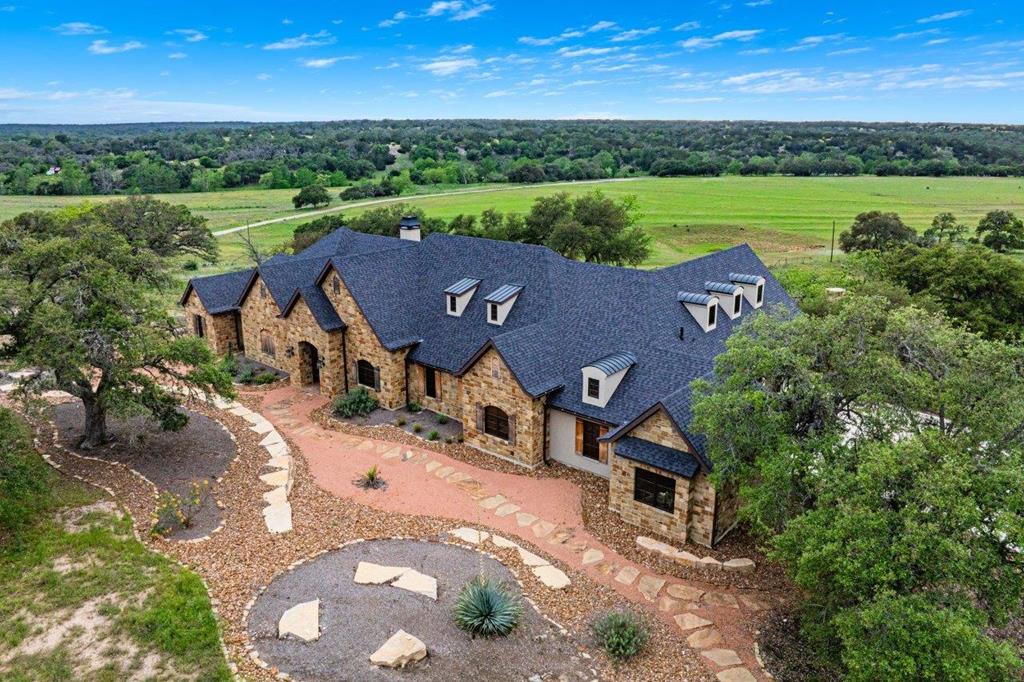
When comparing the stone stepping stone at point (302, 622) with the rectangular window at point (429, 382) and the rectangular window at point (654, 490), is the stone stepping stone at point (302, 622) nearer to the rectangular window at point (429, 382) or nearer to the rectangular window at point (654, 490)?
the rectangular window at point (654, 490)

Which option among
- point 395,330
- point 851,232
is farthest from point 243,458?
point 851,232

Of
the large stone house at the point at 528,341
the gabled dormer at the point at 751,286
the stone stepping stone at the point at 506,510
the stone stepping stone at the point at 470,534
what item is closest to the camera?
the stone stepping stone at the point at 470,534

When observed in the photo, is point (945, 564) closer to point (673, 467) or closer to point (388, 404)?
point (673, 467)

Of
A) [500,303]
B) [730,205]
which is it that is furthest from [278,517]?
[730,205]

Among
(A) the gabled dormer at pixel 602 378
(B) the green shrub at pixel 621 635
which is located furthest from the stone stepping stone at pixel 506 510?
(B) the green shrub at pixel 621 635

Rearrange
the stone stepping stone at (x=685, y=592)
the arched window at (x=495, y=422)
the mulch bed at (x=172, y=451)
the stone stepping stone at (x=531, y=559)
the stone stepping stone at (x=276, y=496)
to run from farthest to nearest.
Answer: the arched window at (x=495, y=422), the mulch bed at (x=172, y=451), the stone stepping stone at (x=276, y=496), the stone stepping stone at (x=531, y=559), the stone stepping stone at (x=685, y=592)

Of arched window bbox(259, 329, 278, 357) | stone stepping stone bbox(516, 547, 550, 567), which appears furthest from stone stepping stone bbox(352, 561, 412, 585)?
arched window bbox(259, 329, 278, 357)
